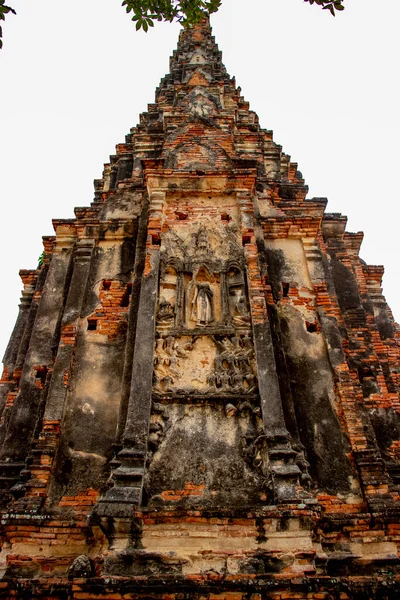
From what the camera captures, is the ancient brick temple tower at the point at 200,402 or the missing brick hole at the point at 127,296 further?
the missing brick hole at the point at 127,296

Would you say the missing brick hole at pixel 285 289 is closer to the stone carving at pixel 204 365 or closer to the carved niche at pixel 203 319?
the carved niche at pixel 203 319

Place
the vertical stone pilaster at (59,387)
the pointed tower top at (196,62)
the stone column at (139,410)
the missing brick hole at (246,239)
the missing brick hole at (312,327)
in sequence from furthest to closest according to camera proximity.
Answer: the pointed tower top at (196,62) → the missing brick hole at (246,239) → the missing brick hole at (312,327) → the vertical stone pilaster at (59,387) → the stone column at (139,410)

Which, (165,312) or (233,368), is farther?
(165,312)

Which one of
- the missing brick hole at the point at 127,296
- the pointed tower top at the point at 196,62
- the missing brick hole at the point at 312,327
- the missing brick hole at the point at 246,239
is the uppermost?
the pointed tower top at the point at 196,62

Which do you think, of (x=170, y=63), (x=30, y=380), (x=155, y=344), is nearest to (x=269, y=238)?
(x=155, y=344)

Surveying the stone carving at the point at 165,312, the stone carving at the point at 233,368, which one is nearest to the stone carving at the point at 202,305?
the stone carving at the point at 165,312

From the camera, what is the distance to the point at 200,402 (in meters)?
7.11

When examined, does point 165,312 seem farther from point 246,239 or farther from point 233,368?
point 246,239

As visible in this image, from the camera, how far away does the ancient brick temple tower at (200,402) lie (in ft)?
18.6

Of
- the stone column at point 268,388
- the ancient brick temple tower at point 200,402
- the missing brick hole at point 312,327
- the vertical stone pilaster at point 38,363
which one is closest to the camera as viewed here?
the ancient brick temple tower at point 200,402

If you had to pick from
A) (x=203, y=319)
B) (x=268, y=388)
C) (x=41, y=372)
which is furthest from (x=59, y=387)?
(x=268, y=388)

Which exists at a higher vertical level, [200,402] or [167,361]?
[167,361]

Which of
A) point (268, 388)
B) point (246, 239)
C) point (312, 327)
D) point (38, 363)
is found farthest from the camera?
point (246, 239)

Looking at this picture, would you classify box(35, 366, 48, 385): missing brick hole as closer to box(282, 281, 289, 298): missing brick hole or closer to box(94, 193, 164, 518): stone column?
box(94, 193, 164, 518): stone column
